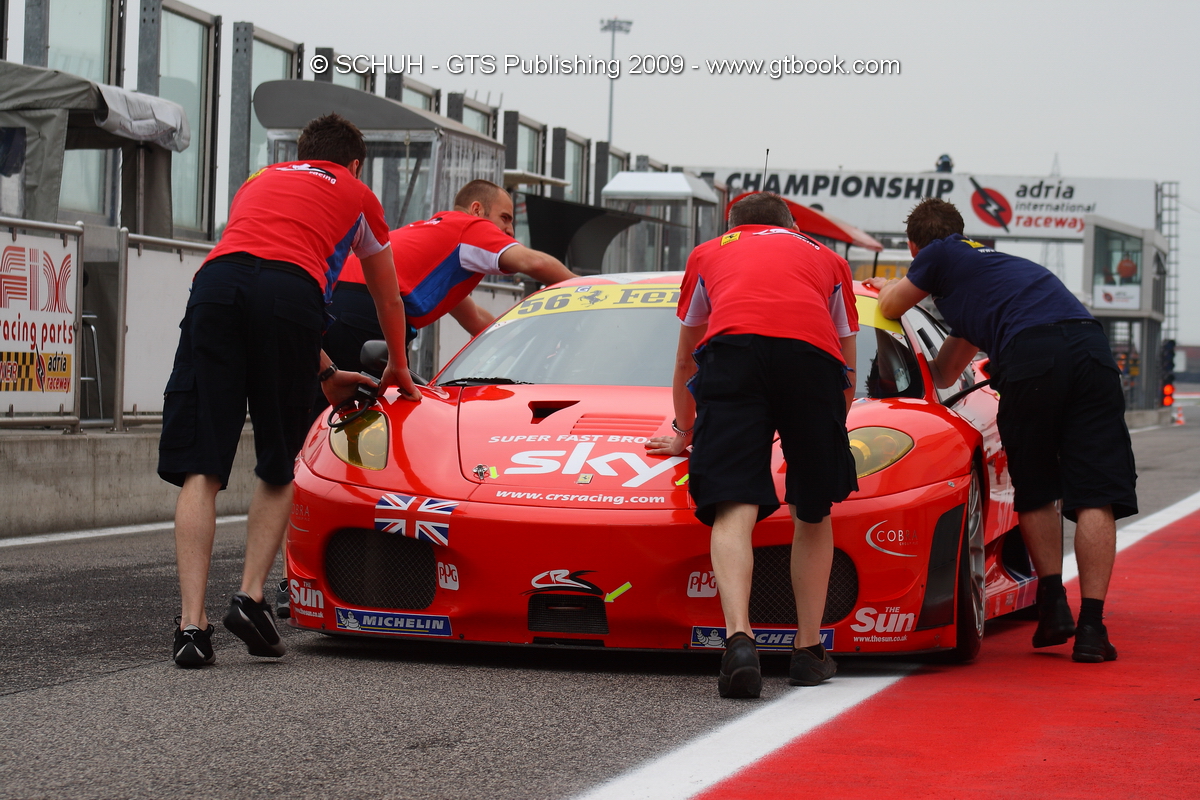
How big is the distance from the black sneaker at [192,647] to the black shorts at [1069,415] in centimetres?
269

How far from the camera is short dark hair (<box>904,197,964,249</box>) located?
5.57 metres

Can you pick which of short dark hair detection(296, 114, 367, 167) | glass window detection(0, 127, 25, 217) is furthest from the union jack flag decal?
glass window detection(0, 127, 25, 217)

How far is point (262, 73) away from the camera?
57.4 feet

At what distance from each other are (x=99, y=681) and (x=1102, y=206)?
2346 inches

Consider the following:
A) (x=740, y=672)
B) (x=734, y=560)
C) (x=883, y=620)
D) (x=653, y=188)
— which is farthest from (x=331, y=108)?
(x=740, y=672)

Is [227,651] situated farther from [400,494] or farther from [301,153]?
[301,153]

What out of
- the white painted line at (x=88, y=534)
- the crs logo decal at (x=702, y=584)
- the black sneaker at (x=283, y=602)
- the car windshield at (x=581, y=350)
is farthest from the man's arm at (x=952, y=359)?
the white painted line at (x=88, y=534)

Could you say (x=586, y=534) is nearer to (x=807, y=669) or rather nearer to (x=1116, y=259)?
(x=807, y=669)

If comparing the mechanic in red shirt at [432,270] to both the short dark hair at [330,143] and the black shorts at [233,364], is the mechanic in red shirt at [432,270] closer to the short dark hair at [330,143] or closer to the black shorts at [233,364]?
the short dark hair at [330,143]

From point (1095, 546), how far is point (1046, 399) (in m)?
0.50

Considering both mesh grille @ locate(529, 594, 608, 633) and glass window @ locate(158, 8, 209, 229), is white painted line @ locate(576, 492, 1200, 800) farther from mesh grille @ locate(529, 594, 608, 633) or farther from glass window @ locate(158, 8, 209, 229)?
glass window @ locate(158, 8, 209, 229)

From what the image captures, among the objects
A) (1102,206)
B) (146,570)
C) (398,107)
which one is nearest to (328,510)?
(146,570)

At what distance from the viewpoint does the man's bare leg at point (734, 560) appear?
417 cm

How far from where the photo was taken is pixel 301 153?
5.06 meters
